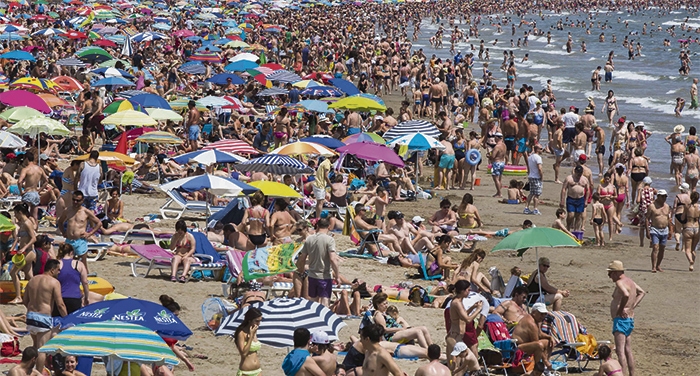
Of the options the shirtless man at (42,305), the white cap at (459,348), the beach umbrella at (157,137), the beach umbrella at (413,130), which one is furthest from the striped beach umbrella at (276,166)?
the shirtless man at (42,305)

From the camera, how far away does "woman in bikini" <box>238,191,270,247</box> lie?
1189 cm

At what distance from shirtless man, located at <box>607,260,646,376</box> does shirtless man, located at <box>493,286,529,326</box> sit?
3.11 ft

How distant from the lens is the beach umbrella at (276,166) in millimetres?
14211

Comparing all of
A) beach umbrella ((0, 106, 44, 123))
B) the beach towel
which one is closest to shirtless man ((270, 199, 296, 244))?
the beach towel

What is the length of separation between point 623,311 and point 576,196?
5.51 metres

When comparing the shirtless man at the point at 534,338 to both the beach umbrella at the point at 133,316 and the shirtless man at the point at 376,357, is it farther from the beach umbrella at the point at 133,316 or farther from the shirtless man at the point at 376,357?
the beach umbrella at the point at 133,316

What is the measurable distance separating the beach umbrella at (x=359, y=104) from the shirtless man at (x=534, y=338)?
11439mm

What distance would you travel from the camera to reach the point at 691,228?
13.3m

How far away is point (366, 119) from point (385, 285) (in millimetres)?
11664

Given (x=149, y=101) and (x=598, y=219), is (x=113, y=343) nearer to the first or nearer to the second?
(x=598, y=219)

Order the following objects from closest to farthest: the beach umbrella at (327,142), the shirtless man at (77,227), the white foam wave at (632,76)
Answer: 1. the shirtless man at (77,227)
2. the beach umbrella at (327,142)
3. the white foam wave at (632,76)

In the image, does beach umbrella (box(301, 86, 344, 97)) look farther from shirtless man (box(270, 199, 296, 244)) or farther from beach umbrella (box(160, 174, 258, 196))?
shirtless man (box(270, 199, 296, 244))

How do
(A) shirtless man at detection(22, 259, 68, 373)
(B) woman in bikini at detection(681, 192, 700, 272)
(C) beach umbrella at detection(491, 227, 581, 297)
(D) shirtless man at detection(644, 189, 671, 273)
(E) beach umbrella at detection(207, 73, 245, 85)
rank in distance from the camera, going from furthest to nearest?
(E) beach umbrella at detection(207, 73, 245, 85), (B) woman in bikini at detection(681, 192, 700, 272), (D) shirtless man at detection(644, 189, 671, 273), (C) beach umbrella at detection(491, 227, 581, 297), (A) shirtless man at detection(22, 259, 68, 373)

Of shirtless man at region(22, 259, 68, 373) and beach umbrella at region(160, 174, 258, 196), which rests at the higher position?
shirtless man at region(22, 259, 68, 373)
